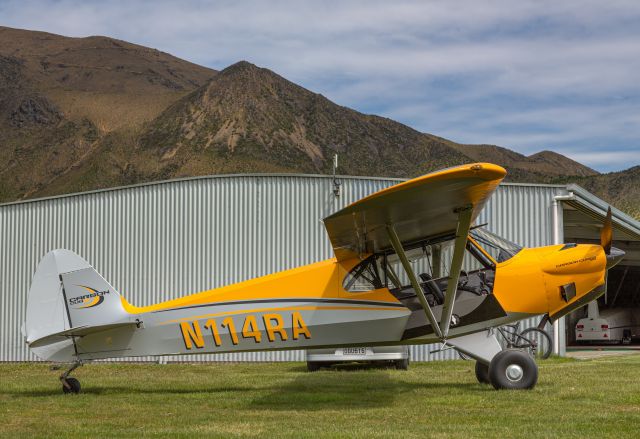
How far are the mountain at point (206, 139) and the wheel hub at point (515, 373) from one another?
113238 mm

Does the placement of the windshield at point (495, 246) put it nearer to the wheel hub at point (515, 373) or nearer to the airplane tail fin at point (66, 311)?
the wheel hub at point (515, 373)

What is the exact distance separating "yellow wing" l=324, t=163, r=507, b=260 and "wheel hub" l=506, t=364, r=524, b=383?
6.17 feet

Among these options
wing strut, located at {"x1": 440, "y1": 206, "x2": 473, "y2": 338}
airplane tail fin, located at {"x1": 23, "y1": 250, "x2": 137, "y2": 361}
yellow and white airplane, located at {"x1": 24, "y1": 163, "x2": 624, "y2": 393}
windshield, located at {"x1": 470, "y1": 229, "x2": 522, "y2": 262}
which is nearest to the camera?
wing strut, located at {"x1": 440, "y1": 206, "x2": 473, "y2": 338}

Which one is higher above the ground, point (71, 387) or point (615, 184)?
point (615, 184)

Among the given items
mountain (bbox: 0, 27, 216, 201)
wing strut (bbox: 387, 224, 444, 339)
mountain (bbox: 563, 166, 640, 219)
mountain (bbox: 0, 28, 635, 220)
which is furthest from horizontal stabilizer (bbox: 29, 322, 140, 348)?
mountain (bbox: 0, 27, 216, 201)

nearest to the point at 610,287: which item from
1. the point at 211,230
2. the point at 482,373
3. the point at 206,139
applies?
the point at 211,230

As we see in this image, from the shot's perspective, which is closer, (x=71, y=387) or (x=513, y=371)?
(x=513, y=371)

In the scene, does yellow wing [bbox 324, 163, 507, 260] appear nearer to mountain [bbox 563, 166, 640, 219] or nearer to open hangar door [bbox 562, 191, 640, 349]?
open hangar door [bbox 562, 191, 640, 349]

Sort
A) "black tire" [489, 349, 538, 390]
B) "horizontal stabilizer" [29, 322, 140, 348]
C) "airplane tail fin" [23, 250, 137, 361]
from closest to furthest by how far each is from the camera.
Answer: "black tire" [489, 349, 538, 390] < "horizontal stabilizer" [29, 322, 140, 348] < "airplane tail fin" [23, 250, 137, 361]

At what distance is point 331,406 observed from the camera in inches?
385

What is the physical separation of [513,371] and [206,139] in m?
129

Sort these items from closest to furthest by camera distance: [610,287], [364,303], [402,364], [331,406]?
[331,406] → [364,303] → [402,364] → [610,287]

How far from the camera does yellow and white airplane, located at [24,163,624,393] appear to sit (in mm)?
10484

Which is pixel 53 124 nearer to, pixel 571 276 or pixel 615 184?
pixel 615 184
